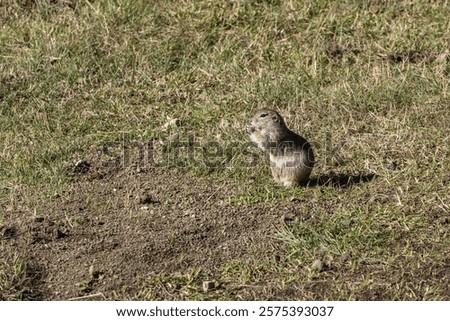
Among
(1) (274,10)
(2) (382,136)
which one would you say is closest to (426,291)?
(2) (382,136)

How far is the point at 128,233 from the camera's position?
18.7 ft

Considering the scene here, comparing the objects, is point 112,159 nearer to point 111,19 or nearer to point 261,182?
point 261,182

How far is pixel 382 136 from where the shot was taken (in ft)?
22.7

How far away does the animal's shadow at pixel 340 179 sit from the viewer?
625 cm

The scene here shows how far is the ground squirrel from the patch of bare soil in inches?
12.5

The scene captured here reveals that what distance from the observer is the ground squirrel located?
6035mm

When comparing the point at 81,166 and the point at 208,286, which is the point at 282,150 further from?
the point at 81,166

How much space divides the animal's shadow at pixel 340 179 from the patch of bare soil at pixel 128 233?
55cm

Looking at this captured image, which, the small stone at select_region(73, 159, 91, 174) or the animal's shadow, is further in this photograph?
the small stone at select_region(73, 159, 91, 174)

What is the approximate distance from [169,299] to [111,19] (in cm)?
394

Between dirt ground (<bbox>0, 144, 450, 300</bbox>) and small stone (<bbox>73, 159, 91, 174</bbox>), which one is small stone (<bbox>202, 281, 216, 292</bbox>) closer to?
dirt ground (<bbox>0, 144, 450, 300</bbox>)

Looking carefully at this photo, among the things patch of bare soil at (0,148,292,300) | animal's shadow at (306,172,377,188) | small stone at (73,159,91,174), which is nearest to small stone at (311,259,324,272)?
patch of bare soil at (0,148,292,300)

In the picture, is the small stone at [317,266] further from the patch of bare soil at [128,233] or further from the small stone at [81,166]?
the small stone at [81,166]

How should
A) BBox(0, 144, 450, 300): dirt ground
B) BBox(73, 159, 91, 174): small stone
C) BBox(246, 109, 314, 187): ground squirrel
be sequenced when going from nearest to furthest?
BBox(0, 144, 450, 300): dirt ground, BBox(246, 109, 314, 187): ground squirrel, BBox(73, 159, 91, 174): small stone
